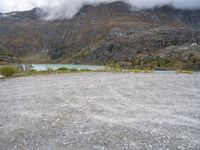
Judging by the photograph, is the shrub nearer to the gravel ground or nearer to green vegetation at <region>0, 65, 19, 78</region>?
green vegetation at <region>0, 65, 19, 78</region>

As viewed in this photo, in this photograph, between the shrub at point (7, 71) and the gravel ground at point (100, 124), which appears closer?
the gravel ground at point (100, 124)

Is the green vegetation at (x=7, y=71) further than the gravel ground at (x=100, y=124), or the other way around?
the green vegetation at (x=7, y=71)

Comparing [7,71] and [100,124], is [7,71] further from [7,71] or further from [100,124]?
[100,124]

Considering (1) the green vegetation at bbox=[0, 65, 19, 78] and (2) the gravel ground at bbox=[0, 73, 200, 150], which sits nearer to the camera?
(2) the gravel ground at bbox=[0, 73, 200, 150]

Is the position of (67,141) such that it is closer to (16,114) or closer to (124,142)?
(124,142)

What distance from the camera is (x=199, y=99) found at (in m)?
12.7

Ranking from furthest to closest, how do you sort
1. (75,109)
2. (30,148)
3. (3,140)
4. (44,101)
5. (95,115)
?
(44,101), (75,109), (95,115), (3,140), (30,148)

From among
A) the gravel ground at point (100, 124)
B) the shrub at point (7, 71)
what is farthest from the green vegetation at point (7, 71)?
the gravel ground at point (100, 124)

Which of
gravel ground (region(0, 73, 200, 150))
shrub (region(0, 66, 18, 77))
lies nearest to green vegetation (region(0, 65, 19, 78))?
shrub (region(0, 66, 18, 77))

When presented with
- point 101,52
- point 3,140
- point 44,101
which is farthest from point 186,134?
point 101,52

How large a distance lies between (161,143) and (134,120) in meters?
2.04

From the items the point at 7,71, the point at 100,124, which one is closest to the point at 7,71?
the point at 7,71

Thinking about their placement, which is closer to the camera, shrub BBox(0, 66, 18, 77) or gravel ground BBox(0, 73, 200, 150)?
gravel ground BBox(0, 73, 200, 150)

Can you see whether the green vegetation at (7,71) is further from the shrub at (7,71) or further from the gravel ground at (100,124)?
the gravel ground at (100,124)
